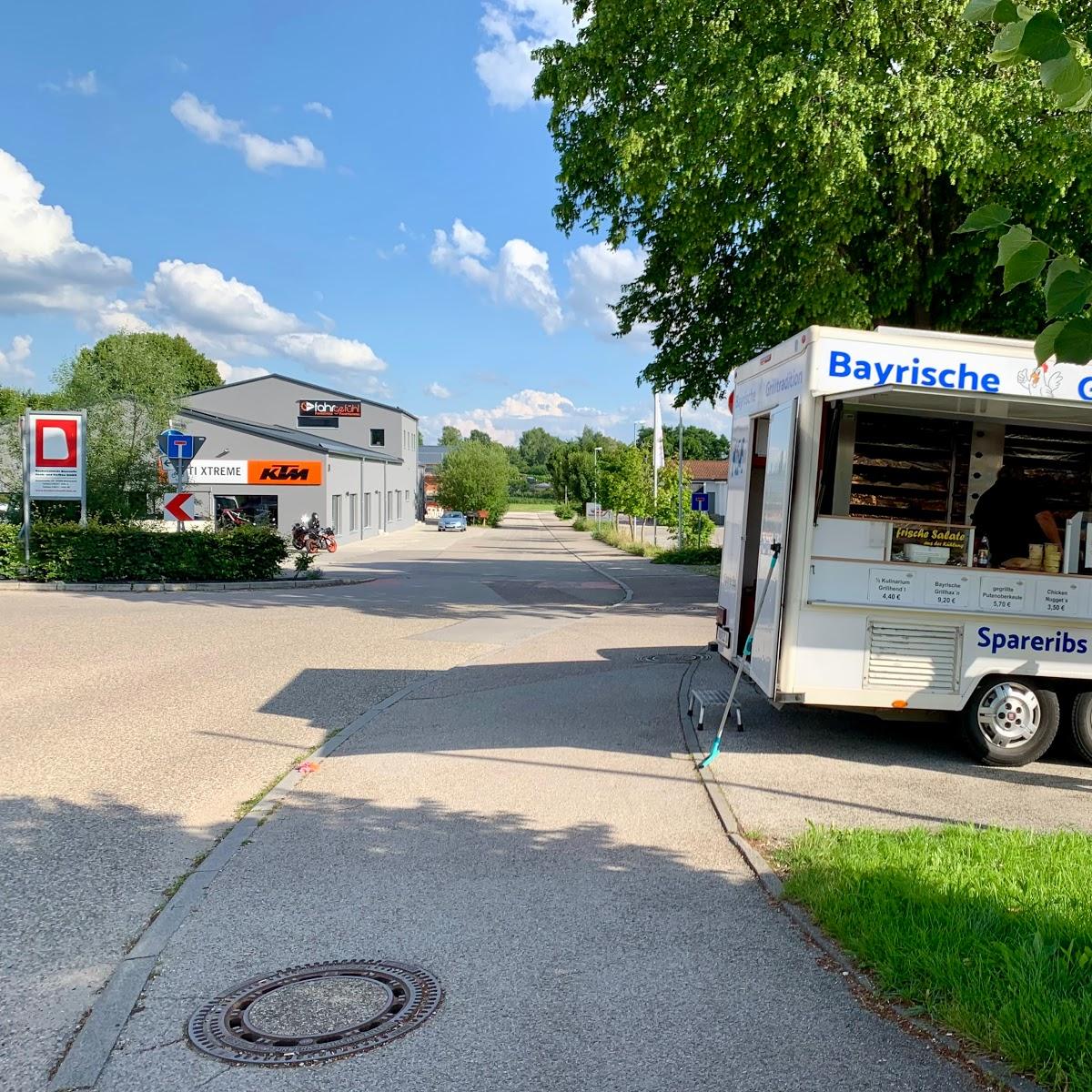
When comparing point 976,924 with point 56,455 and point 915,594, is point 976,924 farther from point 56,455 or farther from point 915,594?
point 56,455

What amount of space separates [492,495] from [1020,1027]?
81464 millimetres

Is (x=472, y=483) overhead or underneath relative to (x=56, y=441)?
overhead

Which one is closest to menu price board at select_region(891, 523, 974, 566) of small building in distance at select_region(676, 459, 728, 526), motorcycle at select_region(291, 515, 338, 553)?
motorcycle at select_region(291, 515, 338, 553)

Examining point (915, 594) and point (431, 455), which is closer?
point (915, 594)

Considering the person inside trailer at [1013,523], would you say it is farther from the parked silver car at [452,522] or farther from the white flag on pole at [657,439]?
the parked silver car at [452,522]

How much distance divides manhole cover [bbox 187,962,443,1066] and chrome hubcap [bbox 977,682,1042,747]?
517 centimetres

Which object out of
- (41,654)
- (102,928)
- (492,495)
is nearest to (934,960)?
(102,928)

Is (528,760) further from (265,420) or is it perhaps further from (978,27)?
(265,420)

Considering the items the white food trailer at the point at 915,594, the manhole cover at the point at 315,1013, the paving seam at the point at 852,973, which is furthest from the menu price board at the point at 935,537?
the manhole cover at the point at 315,1013

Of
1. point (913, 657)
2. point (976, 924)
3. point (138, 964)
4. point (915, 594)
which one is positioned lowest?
point (138, 964)

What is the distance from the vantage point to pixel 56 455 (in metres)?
24.1

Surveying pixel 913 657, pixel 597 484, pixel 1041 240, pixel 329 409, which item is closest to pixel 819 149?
pixel 913 657

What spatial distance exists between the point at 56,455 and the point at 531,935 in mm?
22562

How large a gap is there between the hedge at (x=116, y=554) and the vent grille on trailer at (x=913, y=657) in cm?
1864
